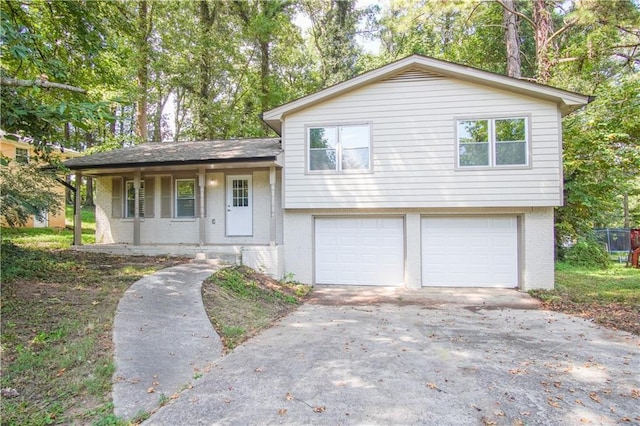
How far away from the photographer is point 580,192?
11867 mm

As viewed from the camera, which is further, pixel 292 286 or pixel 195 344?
pixel 292 286

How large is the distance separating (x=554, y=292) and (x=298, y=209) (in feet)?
22.0

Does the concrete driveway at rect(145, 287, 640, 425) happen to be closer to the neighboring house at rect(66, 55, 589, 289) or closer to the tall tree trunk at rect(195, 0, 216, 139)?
the neighboring house at rect(66, 55, 589, 289)

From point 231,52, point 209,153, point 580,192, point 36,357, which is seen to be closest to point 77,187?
point 209,153

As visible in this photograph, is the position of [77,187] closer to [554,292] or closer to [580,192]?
[554,292]

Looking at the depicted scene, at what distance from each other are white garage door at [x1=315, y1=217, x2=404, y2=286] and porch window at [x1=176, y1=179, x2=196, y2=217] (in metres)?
4.28

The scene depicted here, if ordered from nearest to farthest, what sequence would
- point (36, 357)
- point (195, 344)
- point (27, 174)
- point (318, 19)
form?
point (36, 357) < point (195, 344) < point (27, 174) < point (318, 19)

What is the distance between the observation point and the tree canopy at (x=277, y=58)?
8.46m

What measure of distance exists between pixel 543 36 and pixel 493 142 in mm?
8363

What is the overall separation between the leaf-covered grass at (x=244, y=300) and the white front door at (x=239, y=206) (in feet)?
6.59

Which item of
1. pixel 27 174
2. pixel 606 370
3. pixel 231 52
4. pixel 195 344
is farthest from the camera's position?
pixel 231 52

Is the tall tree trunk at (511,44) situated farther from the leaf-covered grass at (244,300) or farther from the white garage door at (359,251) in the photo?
the leaf-covered grass at (244,300)

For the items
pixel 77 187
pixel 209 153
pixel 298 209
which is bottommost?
pixel 298 209

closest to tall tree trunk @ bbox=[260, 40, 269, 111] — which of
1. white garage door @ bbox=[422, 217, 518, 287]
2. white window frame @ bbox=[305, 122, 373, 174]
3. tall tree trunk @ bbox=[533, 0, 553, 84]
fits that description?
white window frame @ bbox=[305, 122, 373, 174]
